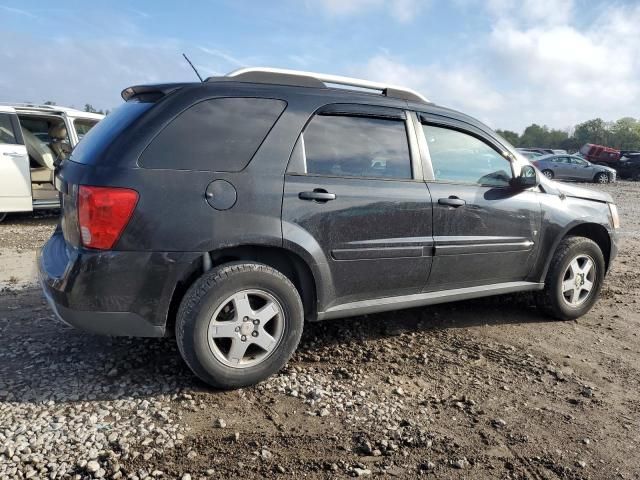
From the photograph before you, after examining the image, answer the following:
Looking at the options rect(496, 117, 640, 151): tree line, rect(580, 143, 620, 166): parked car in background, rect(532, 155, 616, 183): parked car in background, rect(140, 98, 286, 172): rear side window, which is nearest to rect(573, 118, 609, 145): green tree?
rect(496, 117, 640, 151): tree line

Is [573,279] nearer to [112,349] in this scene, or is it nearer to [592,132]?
[112,349]

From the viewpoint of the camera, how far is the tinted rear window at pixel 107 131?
117 inches

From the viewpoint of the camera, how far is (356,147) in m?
3.50

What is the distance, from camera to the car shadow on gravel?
10.1ft

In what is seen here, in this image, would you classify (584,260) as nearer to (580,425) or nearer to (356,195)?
(580,425)

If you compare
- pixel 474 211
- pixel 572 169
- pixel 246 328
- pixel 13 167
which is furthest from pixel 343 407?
pixel 572 169

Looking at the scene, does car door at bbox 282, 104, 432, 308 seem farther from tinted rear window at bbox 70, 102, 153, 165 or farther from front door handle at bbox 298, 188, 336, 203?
tinted rear window at bbox 70, 102, 153, 165

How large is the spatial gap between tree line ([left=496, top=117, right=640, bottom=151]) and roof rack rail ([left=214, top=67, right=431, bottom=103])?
77525 millimetres

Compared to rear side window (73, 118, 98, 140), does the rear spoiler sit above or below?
below

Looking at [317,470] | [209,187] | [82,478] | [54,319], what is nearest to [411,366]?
[317,470]

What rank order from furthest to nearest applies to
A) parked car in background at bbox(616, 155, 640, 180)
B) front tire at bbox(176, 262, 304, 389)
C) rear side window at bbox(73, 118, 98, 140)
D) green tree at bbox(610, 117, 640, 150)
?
green tree at bbox(610, 117, 640, 150) → parked car in background at bbox(616, 155, 640, 180) → rear side window at bbox(73, 118, 98, 140) → front tire at bbox(176, 262, 304, 389)

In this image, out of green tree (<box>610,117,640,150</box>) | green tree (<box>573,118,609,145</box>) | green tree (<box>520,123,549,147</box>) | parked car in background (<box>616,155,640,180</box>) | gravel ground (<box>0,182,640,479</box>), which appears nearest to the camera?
gravel ground (<box>0,182,640,479</box>)

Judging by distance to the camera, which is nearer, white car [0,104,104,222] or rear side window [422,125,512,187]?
rear side window [422,125,512,187]

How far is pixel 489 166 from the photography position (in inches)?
163
